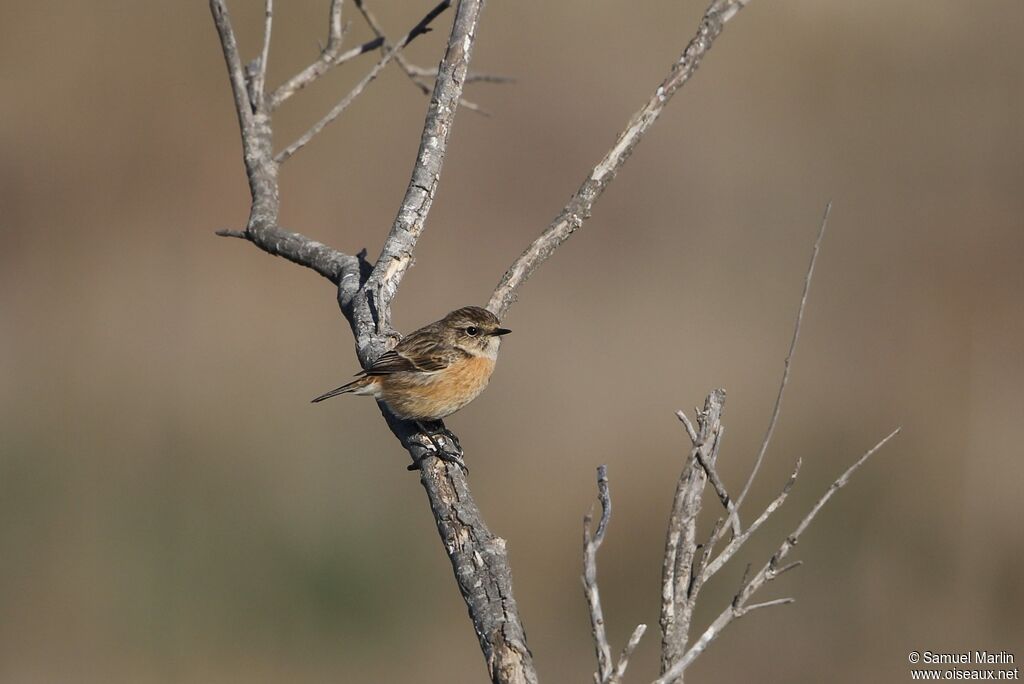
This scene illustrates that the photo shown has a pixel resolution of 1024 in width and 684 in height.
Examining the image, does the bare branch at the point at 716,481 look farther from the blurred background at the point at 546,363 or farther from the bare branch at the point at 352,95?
the blurred background at the point at 546,363

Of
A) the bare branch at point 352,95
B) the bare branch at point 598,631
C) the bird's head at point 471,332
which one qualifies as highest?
the bare branch at point 352,95

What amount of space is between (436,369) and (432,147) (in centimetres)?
140

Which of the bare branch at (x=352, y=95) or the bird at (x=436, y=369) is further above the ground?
the bare branch at (x=352, y=95)

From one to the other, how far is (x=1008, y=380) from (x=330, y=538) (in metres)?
7.72

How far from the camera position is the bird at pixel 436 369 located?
5.56 meters

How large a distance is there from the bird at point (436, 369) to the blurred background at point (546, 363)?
13.1 feet

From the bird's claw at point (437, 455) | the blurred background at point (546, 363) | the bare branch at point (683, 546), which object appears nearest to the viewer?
the bare branch at point (683, 546)

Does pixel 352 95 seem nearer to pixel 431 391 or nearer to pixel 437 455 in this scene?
pixel 431 391

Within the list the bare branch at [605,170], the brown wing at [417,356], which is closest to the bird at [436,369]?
the brown wing at [417,356]

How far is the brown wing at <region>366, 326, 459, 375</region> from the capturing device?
17.8 feet

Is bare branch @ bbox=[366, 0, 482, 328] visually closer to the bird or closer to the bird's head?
the bird

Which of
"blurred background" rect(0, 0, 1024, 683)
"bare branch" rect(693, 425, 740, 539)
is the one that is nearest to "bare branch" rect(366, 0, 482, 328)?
"bare branch" rect(693, 425, 740, 539)

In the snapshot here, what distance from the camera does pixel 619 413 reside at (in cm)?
1213

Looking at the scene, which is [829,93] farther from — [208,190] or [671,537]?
[671,537]
